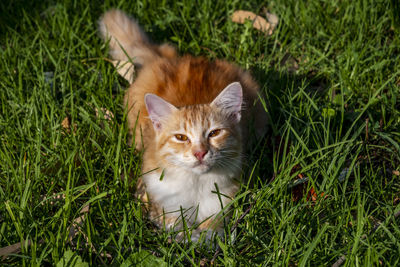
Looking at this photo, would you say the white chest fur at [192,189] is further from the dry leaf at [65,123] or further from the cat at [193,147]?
the dry leaf at [65,123]

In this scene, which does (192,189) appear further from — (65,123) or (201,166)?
(65,123)

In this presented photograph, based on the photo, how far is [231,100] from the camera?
268 cm

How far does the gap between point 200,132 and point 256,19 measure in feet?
6.34

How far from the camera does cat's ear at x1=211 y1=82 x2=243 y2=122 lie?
2.59 meters

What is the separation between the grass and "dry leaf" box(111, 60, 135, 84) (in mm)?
80

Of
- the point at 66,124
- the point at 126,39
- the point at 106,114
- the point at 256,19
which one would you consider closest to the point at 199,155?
the point at 106,114

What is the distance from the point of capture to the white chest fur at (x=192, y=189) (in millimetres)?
2561

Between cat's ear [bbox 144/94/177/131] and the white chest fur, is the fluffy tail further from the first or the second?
the white chest fur

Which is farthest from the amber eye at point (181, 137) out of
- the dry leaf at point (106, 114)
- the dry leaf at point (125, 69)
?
the dry leaf at point (125, 69)

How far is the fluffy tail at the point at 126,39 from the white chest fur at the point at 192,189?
1.37 m

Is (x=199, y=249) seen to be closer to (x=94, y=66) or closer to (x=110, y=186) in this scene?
(x=110, y=186)

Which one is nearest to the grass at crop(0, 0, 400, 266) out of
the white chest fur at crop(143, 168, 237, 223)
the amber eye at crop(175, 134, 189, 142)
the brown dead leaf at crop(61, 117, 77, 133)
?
the brown dead leaf at crop(61, 117, 77, 133)

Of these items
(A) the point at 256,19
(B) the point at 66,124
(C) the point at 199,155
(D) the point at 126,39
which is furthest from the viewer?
(A) the point at 256,19

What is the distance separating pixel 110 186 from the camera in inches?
101
